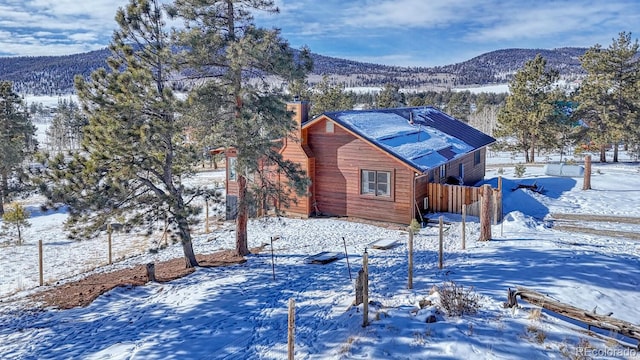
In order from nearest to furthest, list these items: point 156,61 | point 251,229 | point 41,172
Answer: point 41,172, point 156,61, point 251,229

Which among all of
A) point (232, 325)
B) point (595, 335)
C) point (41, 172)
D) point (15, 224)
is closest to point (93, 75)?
point (41, 172)

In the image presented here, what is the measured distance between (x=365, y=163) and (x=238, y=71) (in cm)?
882

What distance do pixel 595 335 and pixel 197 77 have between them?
12.2 meters

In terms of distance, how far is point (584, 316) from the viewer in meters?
7.41

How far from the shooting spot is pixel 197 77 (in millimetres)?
13961

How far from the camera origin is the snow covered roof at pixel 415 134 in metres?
20.4

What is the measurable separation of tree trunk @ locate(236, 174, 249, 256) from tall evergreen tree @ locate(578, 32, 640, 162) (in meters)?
31.8

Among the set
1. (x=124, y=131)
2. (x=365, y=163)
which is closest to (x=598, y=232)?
(x=365, y=163)

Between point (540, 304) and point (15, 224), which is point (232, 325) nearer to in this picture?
point (540, 304)

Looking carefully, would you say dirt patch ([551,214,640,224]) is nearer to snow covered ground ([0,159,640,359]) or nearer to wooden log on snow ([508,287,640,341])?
snow covered ground ([0,159,640,359])

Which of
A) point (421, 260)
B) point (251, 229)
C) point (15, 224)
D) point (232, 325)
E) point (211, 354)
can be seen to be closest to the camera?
point (211, 354)

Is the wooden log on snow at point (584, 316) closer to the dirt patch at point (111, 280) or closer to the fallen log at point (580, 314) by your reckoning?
the fallen log at point (580, 314)

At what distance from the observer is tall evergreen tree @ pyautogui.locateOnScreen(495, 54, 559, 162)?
3661cm

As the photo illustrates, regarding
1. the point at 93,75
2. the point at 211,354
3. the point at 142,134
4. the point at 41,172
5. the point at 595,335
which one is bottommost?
the point at 211,354
